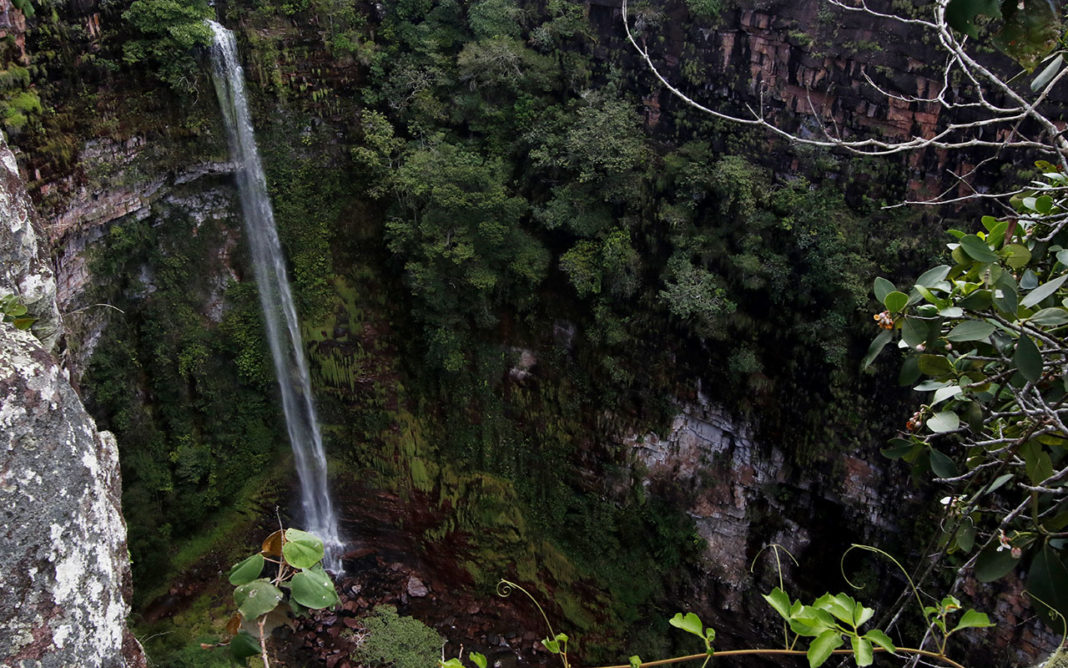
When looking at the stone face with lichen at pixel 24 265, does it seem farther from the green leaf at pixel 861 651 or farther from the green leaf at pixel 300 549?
the green leaf at pixel 861 651

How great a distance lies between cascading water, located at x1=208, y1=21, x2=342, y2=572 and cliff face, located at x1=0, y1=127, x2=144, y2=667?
5924mm

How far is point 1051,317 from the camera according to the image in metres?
1.48

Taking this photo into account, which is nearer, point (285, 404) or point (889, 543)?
point (889, 543)

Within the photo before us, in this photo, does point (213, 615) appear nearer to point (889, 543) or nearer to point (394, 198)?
point (394, 198)

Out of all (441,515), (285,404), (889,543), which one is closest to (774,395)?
(889,543)

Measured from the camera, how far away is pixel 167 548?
888 cm

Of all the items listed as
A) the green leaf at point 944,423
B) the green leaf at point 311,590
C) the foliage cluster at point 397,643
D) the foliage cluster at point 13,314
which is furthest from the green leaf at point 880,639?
the foliage cluster at point 397,643

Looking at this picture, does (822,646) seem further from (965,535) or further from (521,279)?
(521,279)

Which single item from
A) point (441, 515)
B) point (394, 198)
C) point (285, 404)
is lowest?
point (441, 515)

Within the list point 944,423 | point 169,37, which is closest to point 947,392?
point 944,423

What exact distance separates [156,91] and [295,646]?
24.0ft

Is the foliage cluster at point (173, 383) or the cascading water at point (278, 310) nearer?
the foliage cluster at point (173, 383)

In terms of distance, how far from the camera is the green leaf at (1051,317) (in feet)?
4.84

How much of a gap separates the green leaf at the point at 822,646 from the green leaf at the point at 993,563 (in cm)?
75
